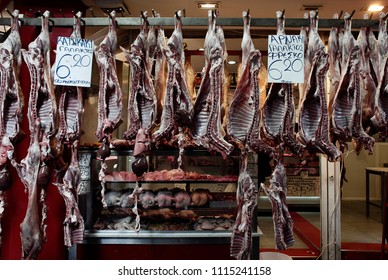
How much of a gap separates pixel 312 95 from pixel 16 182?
2.87 m

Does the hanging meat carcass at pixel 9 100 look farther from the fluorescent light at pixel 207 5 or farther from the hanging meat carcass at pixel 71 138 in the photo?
the fluorescent light at pixel 207 5

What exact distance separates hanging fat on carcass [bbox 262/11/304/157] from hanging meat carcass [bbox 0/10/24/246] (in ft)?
5.58

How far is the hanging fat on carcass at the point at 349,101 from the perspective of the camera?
2.31 metres

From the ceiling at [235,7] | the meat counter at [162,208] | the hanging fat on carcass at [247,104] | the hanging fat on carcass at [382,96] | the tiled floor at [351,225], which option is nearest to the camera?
the hanging fat on carcass at [247,104]

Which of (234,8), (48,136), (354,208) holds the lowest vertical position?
(354,208)

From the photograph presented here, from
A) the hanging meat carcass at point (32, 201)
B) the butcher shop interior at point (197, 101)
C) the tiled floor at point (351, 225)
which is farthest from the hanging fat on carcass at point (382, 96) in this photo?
the tiled floor at point (351, 225)

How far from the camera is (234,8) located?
15.4 ft

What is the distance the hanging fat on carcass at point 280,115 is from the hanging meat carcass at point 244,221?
0.84 ft

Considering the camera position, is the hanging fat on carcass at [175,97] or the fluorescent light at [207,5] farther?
the fluorescent light at [207,5]

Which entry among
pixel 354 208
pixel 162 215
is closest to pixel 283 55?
pixel 162 215

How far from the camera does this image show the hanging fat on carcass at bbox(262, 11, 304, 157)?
91.7 inches

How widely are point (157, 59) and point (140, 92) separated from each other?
0.39 m

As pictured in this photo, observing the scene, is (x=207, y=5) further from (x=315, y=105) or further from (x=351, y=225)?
(x=351, y=225)
